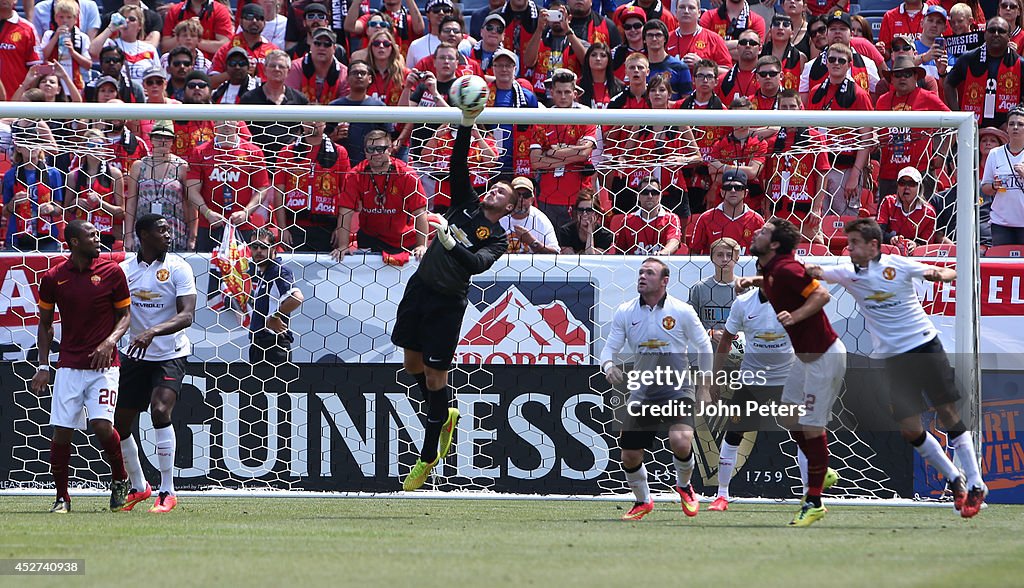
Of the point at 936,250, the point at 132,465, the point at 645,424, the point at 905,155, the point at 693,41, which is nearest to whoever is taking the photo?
the point at 645,424

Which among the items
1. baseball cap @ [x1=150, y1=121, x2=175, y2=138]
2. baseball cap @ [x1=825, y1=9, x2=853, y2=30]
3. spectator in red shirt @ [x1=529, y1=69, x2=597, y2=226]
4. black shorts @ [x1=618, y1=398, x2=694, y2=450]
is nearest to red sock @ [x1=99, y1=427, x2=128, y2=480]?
baseball cap @ [x1=150, y1=121, x2=175, y2=138]

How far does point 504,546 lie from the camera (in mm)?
7062

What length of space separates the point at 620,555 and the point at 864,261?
3.56 meters

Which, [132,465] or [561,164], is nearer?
[132,465]

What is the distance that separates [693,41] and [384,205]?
562 cm

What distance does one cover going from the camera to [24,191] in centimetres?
1141

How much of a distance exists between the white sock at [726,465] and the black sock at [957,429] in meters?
1.77

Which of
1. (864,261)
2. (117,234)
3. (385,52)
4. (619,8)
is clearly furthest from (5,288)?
(619,8)

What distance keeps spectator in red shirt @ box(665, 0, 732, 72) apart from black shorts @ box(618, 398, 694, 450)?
6564 mm

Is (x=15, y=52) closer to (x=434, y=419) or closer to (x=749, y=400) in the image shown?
(x=434, y=419)

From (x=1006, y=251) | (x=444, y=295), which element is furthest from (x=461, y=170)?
(x=1006, y=251)

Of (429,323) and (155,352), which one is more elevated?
(429,323)

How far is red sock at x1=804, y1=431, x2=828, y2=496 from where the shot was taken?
8.81 metres

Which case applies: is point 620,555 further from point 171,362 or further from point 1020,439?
point 1020,439
